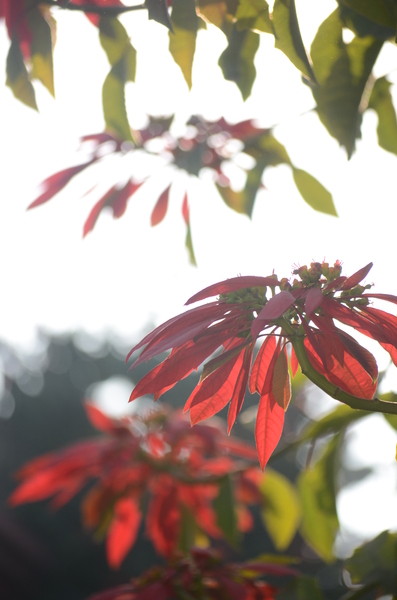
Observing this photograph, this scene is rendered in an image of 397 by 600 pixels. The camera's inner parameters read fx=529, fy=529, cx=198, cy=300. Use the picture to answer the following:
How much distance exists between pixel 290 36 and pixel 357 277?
0.24 metres

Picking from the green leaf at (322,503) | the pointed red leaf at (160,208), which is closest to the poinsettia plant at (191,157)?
the pointed red leaf at (160,208)

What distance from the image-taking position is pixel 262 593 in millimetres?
718

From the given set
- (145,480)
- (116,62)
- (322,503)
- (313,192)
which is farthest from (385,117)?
(145,480)

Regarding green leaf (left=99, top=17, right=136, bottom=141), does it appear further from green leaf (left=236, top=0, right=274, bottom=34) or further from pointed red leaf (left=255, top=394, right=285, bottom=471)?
pointed red leaf (left=255, top=394, right=285, bottom=471)

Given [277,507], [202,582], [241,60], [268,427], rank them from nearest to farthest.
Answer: [268,427] < [241,60] < [202,582] < [277,507]

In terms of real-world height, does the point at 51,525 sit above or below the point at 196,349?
below

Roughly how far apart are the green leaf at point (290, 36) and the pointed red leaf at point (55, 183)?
50 cm

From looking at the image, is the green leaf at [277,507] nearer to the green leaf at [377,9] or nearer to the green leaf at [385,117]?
the green leaf at [385,117]

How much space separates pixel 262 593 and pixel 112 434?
1.78 feet

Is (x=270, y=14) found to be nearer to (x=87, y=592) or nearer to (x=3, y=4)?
(x=3, y=4)

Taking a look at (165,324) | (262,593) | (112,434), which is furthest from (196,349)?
(112,434)

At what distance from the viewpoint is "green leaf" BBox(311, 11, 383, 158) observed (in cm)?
55

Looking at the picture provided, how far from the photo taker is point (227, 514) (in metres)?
0.83

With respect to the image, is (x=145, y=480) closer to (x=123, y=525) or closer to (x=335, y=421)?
(x=123, y=525)
